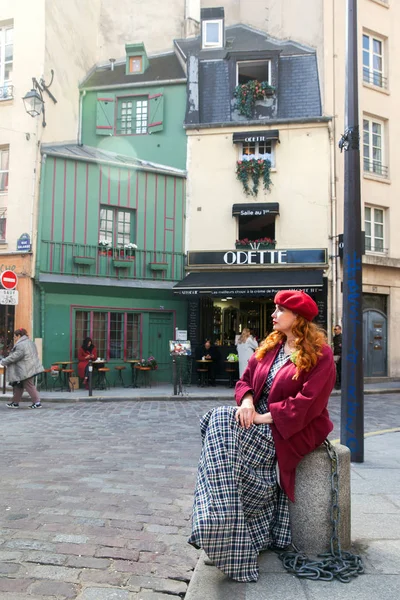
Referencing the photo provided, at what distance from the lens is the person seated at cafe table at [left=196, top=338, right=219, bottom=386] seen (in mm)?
15742

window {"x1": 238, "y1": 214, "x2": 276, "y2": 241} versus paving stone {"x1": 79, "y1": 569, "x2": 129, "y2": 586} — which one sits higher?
window {"x1": 238, "y1": 214, "x2": 276, "y2": 241}

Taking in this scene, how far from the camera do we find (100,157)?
17.2m

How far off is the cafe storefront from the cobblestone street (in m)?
8.10

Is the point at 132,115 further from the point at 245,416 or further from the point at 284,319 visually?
the point at 245,416

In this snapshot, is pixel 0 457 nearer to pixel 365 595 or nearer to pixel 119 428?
pixel 119 428

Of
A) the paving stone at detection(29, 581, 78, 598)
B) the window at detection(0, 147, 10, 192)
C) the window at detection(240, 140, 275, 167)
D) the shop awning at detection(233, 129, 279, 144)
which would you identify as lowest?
the paving stone at detection(29, 581, 78, 598)

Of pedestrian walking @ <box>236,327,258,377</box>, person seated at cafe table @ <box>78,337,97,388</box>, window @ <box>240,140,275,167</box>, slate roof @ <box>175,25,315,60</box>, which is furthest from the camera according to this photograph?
slate roof @ <box>175,25,315,60</box>

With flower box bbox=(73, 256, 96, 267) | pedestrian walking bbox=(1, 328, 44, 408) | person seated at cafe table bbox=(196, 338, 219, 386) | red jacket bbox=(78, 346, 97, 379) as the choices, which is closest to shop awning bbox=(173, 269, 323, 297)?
person seated at cafe table bbox=(196, 338, 219, 386)

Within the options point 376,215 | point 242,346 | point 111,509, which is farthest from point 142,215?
point 111,509

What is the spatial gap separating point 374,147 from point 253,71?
5273 millimetres

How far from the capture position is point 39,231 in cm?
1552

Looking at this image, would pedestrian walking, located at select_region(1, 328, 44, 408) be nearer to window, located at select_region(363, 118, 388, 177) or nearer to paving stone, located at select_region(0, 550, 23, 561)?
paving stone, located at select_region(0, 550, 23, 561)

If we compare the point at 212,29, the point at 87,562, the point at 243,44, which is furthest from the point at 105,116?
the point at 87,562

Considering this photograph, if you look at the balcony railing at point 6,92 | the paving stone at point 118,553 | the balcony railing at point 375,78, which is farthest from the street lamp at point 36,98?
the paving stone at point 118,553
